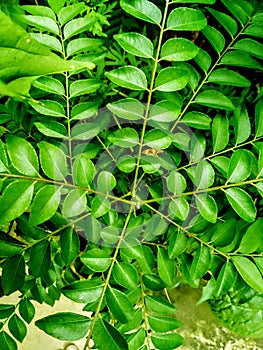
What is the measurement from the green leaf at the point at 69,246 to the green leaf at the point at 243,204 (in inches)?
Answer: 9.9

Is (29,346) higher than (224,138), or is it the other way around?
(224,138)

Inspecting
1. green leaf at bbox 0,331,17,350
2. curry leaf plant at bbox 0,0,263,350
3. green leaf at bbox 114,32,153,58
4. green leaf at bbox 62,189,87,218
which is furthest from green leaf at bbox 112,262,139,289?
green leaf at bbox 114,32,153,58

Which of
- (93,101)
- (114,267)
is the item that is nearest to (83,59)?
(93,101)

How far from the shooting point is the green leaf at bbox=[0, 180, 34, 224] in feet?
2.00

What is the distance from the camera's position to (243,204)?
0.70 m

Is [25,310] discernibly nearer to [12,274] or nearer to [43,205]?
[12,274]

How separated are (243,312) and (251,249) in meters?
0.44

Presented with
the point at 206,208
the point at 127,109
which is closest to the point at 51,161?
the point at 127,109

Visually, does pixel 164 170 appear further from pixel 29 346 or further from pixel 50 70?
pixel 29 346

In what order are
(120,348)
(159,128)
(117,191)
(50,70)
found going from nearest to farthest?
(50,70)
(120,348)
(159,128)
(117,191)

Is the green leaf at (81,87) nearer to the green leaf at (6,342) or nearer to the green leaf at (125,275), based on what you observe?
the green leaf at (125,275)

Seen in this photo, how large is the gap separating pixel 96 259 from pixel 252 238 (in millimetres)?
247

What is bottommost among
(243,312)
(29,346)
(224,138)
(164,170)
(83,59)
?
(29,346)

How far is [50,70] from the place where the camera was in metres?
0.40
